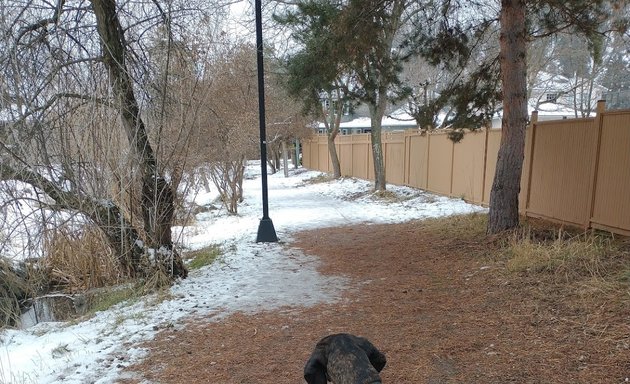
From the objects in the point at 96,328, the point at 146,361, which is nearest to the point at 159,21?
the point at 96,328

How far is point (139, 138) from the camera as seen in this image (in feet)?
19.7

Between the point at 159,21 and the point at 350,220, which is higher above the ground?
the point at 159,21

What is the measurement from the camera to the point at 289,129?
25.2m

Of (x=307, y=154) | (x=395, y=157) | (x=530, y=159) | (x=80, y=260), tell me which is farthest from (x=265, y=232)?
(x=307, y=154)

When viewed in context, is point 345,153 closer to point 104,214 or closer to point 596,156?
point 596,156

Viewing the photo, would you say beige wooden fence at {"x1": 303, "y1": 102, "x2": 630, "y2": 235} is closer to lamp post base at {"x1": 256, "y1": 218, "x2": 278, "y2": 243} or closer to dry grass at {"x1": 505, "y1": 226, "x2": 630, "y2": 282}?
dry grass at {"x1": 505, "y1": 226, "x2": 630, "y2": 282}

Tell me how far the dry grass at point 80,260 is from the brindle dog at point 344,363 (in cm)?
496

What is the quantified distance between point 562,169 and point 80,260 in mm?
8152

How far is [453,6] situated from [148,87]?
6.05 meters

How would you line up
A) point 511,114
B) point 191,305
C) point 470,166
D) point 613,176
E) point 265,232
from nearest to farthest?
1. point 191,305
2. point 613,176
3. point 511,114
4. point 265,232
5. point 470,166

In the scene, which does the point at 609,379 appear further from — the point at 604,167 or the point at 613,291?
the point at 604,167

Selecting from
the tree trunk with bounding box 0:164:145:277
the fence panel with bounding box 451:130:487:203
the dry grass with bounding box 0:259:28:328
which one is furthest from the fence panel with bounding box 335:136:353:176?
the dry grass with bounding box 0:259:28:328

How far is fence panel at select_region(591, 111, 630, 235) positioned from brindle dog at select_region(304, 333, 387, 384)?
17.9 feet

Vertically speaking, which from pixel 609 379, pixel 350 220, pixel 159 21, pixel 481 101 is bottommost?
pixel 350 220
